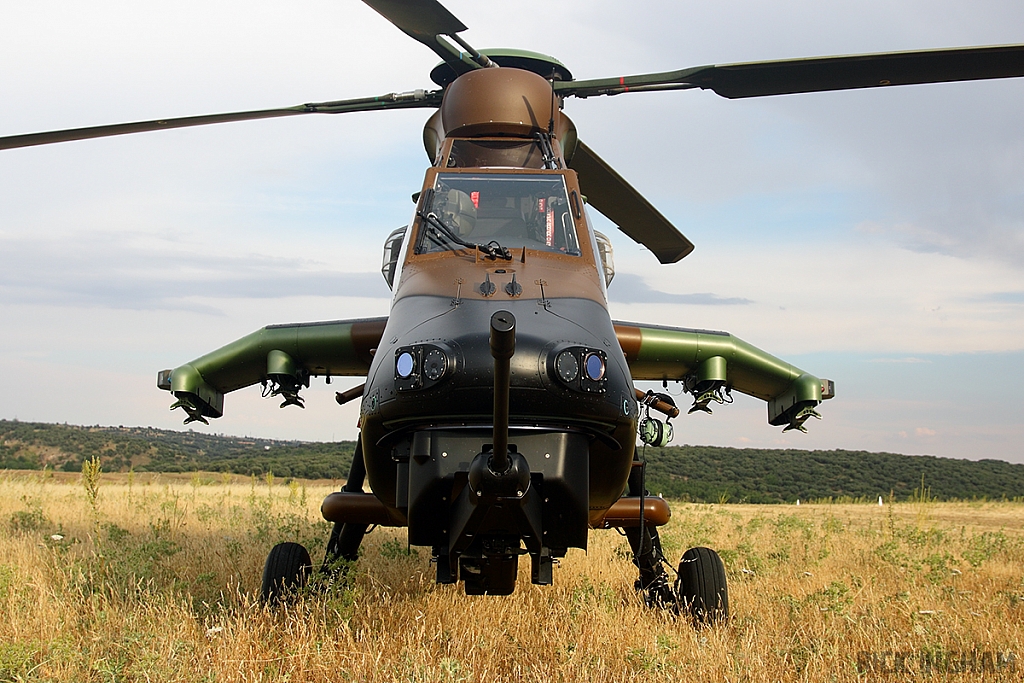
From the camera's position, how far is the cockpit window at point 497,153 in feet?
22.5

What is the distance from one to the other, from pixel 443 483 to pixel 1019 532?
46.7 ft

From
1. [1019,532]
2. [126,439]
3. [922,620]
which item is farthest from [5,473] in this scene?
[126,439]

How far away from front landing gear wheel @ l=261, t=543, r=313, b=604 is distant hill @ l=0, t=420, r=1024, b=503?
22981 mm

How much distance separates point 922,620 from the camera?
610 cm

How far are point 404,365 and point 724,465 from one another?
33066 mm

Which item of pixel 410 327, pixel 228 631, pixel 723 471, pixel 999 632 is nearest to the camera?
pixel 410 327

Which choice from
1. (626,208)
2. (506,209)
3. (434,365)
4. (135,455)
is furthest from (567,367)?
(135,455)

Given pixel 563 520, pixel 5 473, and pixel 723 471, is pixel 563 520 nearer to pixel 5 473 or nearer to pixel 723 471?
pixel 5 473

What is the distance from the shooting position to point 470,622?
599cm

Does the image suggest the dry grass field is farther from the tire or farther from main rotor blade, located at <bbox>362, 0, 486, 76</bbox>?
main rotor blade, located at <bbox>362, 0, 486, 76</bbox>

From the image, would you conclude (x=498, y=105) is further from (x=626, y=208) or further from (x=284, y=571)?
(x=284, y=571)

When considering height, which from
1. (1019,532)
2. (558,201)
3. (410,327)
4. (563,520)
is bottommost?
(1019,532)

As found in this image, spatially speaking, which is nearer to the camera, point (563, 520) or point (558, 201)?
point (563, 520)

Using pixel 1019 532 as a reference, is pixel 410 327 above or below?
above
